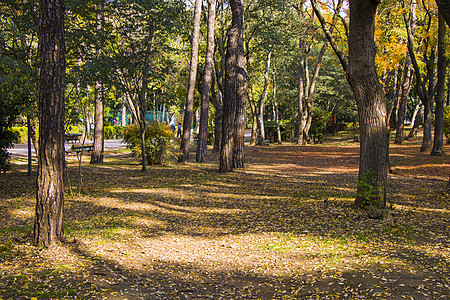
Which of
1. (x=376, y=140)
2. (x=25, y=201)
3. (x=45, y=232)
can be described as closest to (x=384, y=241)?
(x=376, y=140)

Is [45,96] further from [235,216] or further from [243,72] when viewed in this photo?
[243,72]

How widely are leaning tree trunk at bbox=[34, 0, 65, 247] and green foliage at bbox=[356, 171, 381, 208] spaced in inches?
203

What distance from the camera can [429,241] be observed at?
17.9 feet

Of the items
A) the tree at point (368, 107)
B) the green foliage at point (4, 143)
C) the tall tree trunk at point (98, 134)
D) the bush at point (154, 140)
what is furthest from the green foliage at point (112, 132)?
the tree at point (368, 107)

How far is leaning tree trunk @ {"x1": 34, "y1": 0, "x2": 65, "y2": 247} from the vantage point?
5074 millimetres

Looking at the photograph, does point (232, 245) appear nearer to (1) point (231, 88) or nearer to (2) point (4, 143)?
(1) point (231, 88)

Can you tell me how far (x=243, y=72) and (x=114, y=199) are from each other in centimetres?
677

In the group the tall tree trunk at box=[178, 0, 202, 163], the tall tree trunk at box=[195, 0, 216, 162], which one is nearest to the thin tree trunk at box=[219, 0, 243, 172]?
the tall tree trunk at box=[195, 0, 216, 162]

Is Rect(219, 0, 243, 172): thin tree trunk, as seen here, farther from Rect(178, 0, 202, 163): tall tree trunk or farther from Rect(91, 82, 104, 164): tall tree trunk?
Rect(91, 82, 104, 164): tall tree trunk

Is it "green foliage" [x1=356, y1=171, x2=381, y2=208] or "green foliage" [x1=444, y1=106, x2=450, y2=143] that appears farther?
"green foliage" [x1=444, y1=106, x2=450, y2=143]

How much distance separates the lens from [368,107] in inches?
283

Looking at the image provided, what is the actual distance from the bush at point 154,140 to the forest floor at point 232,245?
504 centimetres

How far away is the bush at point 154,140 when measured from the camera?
51.4 feet

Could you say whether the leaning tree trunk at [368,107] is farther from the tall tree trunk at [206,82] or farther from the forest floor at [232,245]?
the tall tree trunk at [206,82]
